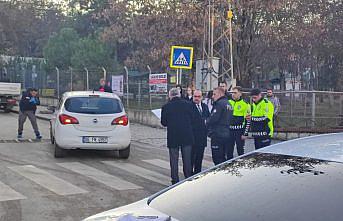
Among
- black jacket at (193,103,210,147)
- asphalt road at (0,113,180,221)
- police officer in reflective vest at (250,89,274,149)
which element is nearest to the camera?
asphalt road at (0,113,180,221)

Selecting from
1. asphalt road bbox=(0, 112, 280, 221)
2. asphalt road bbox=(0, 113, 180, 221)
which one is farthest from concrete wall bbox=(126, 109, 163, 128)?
asphalt road bbox=(0, 113, 180, 221)

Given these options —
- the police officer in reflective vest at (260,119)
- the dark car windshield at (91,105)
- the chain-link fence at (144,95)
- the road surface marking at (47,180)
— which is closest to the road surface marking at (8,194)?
the road surface marking at (47,180)

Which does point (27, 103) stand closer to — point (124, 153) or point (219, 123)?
point (124, 153)

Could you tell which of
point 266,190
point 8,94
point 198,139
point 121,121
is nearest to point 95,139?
point 121,121

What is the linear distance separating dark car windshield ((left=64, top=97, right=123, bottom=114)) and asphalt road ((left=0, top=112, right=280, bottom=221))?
109cm

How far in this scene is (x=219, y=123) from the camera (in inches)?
339

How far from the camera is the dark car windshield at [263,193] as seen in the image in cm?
248

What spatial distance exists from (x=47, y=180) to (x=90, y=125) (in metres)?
2.46

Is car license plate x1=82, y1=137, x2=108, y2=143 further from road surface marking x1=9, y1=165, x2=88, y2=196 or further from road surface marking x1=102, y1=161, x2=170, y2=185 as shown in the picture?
road surface marking x1=9, y1=165, x2=88, y2=196

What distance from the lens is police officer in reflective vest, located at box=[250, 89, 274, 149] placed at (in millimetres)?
9633

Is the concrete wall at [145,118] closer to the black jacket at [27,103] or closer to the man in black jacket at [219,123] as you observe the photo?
the black jacket at [27,103]

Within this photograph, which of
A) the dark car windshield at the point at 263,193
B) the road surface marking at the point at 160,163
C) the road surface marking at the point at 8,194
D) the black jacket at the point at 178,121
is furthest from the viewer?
the road surface marking at the point at 160,163

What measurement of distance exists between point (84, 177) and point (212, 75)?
11.5 metres

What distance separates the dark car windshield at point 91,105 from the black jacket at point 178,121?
9.78 ft
